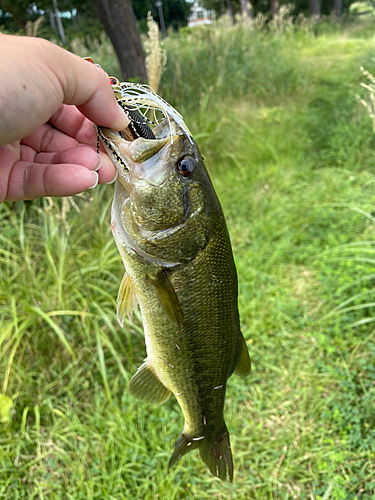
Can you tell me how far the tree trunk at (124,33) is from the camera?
444 centimetres

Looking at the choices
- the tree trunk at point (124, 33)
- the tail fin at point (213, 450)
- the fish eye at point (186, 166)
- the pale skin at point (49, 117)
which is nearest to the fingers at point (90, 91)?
the pale skin at point (49, 117)

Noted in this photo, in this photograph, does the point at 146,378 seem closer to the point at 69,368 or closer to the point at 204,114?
the point at 69,368

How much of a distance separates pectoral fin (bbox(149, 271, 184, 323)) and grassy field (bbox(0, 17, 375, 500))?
1360mm

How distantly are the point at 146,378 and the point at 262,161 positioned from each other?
15.4 ft

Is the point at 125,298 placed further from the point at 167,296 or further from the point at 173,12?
the point at 173,12

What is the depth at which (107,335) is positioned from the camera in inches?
108

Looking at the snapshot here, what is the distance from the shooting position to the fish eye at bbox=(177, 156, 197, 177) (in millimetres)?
1115

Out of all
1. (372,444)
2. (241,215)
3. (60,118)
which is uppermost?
(60,118)

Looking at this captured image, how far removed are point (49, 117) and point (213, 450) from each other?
58.2 inches

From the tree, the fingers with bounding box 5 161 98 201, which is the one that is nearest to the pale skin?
the fingers with bounding box 5 161 98 201

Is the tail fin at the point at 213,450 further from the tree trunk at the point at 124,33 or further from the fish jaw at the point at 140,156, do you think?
the tree trunk at the point at 124,33

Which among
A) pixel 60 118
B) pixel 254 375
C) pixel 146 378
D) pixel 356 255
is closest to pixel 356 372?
pixel 254 375

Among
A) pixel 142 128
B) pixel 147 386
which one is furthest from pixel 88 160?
pixel 147 386

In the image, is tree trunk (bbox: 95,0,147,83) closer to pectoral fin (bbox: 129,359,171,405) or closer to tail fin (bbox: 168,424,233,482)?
pectoral fin (bbox: 129,359,171,405)
